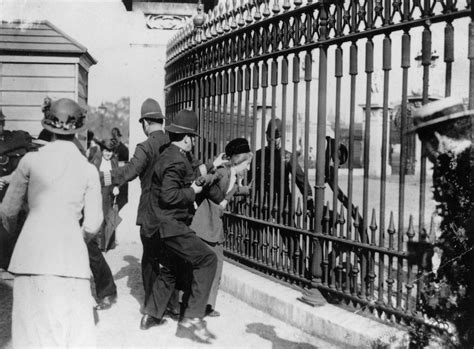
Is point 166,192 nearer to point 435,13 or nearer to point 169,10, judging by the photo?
point 435,13

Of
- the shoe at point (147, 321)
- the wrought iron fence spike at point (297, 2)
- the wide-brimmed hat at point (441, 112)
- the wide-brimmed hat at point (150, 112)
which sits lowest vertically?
the shoe at point (147, 321)

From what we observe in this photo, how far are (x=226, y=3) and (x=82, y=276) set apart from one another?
3.75 m

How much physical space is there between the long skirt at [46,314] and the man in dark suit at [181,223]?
4.09ft

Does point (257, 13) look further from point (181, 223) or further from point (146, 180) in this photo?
point (181, 223)

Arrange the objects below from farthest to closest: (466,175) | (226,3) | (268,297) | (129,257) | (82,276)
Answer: (129,257)
(226,3)
(268,297)
(82,276)
(466,175)

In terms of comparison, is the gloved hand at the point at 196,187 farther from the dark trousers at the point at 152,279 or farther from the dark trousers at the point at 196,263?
the dark trousers at the point at 152,279

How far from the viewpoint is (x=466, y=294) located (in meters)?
2.35

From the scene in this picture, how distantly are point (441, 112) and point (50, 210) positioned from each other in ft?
7.43

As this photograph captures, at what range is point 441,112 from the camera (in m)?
2.14

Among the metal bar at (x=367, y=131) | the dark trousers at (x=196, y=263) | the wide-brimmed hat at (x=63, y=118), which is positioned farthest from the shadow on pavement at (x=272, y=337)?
the wide-brimmed hat at (x=63, y=118)

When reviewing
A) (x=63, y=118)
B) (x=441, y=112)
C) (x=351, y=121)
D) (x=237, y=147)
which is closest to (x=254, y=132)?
(x=237, y=147)

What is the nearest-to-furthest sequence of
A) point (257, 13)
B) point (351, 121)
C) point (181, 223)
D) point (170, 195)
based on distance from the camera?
1. point (170, 195)
2. point (351, 121)
3. point (181, 223)
4. point (257, 13)

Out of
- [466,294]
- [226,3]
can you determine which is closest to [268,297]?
[466,294]

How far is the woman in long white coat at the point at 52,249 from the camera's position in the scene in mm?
3027
